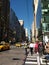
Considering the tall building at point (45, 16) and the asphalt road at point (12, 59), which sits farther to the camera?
the tall building at point (45, 16)

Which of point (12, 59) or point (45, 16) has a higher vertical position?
point (12, 59)

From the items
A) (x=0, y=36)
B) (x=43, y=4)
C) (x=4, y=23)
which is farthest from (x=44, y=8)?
(x=4, y=23)

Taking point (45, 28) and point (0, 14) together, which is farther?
point (0, 14)

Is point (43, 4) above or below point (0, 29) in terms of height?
above

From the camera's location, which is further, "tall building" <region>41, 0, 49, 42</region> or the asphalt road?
"tall building" <region>41, 0, 49, 42</region>

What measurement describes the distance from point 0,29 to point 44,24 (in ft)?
183

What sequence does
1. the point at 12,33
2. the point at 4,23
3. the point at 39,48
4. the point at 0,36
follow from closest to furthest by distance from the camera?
the point at 39,48 < the point at 0,36 < the point at 4,23 < the point at 12,33

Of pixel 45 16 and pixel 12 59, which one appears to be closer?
pixel 12 59

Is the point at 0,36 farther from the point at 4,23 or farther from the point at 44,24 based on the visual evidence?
the point at 44,24

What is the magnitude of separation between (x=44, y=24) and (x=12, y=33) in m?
90.0

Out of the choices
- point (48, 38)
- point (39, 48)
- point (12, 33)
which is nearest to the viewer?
point (39, 48)

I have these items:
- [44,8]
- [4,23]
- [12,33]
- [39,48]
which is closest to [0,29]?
[4,23]

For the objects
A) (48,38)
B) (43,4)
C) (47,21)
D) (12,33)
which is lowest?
(12,33)

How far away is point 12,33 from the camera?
163 metres
